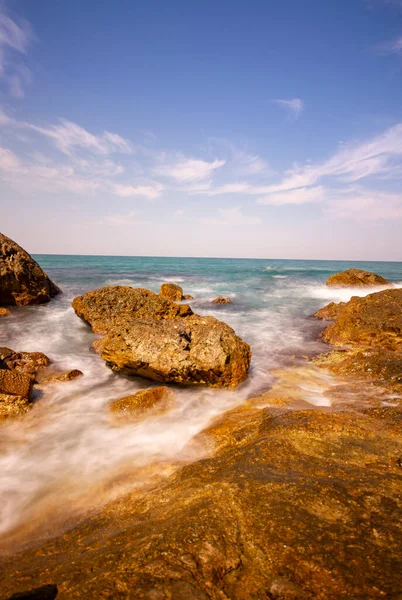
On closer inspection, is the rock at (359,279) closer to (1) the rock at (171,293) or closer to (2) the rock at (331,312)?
(2) the rock at (331,312)

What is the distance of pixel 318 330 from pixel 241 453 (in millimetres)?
8354

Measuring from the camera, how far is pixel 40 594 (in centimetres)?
158

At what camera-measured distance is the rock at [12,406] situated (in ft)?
15.4

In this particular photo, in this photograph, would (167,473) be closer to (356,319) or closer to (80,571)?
(80,571)

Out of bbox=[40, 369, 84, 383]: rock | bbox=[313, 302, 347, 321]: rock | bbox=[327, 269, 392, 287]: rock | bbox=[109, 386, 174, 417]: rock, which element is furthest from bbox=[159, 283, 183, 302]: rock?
bbox=[327, 269, 392, 287]: rock

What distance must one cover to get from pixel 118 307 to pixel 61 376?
3.90 meters

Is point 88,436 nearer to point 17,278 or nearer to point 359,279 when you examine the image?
point 17,278

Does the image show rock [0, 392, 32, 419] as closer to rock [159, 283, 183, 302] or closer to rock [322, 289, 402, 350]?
rock [322, 289, 402, 350]

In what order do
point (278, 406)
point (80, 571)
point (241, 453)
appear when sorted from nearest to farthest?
1. point (80, 571)
2. point (241, 453)
3. point (278, 406)

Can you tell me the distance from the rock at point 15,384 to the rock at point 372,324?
25.1 feet

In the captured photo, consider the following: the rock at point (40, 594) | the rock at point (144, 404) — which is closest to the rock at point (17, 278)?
the rock at point (144, 404)

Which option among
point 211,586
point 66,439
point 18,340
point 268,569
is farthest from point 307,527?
point 18,340

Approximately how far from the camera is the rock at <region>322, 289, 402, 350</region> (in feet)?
27.1

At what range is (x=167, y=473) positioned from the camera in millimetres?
3264
